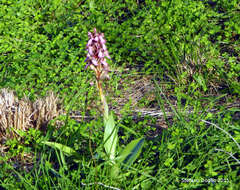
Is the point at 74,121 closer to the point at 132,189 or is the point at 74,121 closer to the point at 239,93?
the point at 132,189

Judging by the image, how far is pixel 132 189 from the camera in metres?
2.13

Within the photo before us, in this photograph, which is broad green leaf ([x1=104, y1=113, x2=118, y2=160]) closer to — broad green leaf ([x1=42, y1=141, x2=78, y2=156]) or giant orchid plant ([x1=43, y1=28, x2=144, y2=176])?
giant orchid plant ([x1=43, y1=28, x2=144, y2=176])

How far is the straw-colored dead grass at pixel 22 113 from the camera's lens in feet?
9.28

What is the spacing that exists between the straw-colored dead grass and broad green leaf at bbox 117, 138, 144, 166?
1.04 m

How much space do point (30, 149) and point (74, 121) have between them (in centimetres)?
50

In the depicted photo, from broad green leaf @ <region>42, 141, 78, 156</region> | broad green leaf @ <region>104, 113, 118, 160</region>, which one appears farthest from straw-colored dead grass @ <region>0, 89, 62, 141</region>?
broad green leaf @ <region>104, 113, 118, 160</region>

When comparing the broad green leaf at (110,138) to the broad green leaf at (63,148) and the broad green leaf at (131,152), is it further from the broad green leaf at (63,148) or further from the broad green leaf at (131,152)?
the broad green leaf at (63,148)

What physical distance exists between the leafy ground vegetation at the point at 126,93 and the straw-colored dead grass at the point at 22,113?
1cm

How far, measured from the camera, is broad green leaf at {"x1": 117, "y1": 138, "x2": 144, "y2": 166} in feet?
7.22

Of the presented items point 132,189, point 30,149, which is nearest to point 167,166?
point 132,189

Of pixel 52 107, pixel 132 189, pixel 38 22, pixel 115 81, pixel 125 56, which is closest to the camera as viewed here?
pixel 132 189

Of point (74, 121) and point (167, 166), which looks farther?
point (74, 121)

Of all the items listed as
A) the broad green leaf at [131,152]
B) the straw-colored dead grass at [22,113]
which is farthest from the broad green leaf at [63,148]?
the straw-colored dead grass at [22,113]

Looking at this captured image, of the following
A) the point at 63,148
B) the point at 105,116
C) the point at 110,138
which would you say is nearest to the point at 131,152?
the point at 110,138
